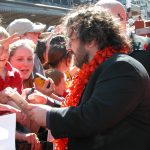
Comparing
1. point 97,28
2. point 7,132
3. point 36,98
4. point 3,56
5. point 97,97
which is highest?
point 97,28

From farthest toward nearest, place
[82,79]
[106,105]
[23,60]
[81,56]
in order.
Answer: [23,60]
[82,79]
[81,56]
[106,105]

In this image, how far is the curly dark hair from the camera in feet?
7.70

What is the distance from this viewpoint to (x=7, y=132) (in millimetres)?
2445

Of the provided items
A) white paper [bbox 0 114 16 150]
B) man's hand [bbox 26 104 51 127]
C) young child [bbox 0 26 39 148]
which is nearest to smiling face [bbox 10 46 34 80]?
young child [bbox 0 26 39 148]

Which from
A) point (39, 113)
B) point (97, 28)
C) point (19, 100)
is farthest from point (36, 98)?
point (97, 28)

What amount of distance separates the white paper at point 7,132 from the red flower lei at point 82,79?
0.29 meters

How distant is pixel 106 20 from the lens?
7.84 ft

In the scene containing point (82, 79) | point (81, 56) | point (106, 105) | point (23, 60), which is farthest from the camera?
point (23, 60)

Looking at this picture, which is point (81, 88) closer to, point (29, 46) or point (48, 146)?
point (48, 146)

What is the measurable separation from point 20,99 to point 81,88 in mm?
366

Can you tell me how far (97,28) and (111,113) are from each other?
51 cm

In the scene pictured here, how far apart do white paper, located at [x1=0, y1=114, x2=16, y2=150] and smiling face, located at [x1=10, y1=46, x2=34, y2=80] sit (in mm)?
1147

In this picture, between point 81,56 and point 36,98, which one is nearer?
point 81,56

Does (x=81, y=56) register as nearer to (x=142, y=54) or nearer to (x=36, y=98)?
(x=142, y=54)
